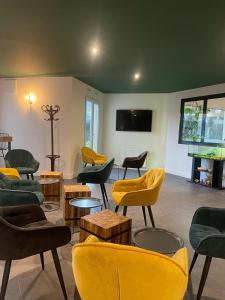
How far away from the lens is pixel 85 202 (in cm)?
305

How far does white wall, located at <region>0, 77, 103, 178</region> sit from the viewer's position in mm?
5988

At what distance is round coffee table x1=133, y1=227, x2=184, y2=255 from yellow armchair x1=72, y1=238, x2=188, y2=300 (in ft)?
2.30

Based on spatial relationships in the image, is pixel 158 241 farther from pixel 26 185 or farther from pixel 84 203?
pixel 26 185

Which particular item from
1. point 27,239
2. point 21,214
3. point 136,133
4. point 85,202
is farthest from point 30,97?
point 27,239

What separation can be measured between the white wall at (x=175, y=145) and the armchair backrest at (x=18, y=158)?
432 centimetres

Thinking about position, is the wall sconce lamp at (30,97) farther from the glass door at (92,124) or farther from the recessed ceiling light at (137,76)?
the recessed ceiling light at (137,76)

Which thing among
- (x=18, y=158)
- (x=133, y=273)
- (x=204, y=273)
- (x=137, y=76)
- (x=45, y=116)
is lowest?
(x=204, y=273)

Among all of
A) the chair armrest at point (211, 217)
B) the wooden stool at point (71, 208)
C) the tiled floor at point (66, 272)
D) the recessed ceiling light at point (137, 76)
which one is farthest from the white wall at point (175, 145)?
the chair armrest at point (211, 217)

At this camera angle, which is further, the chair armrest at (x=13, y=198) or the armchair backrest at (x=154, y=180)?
the armchair backrest at (x=154, y=180)

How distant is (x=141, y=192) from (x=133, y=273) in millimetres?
1992

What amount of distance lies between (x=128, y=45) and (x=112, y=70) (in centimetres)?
154

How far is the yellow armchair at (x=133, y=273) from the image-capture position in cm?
105

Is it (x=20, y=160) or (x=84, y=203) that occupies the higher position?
(x=20, y=160)

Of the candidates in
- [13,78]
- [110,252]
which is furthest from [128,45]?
[13,78]
